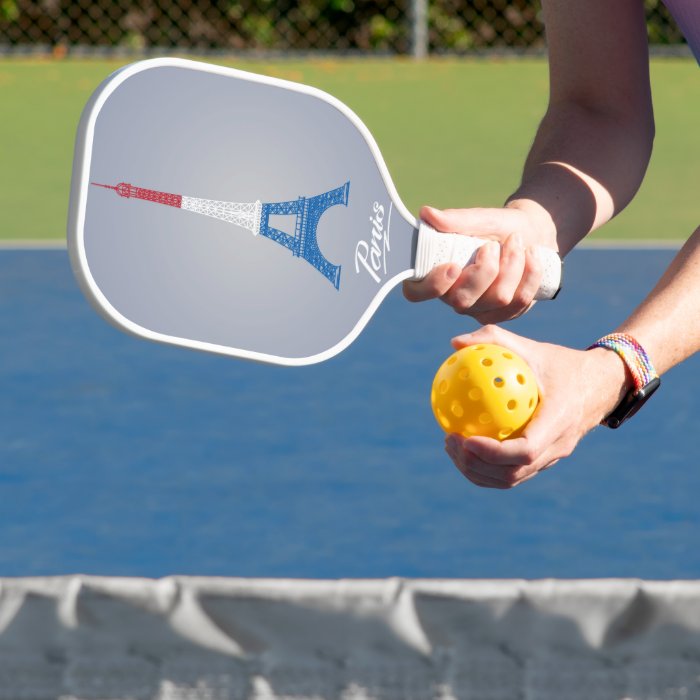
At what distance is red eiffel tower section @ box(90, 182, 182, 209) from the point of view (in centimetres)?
180

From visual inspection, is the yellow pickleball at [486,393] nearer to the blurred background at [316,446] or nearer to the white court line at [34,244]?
the blurred background at [316,446]

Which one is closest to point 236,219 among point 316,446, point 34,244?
point 316,446

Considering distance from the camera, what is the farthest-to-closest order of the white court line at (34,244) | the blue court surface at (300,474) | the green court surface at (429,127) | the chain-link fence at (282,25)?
1. the chain-link fence at (282,25)
2. the green court surface at (429,127)
3. the white court line at (34,244)
4. the blue court surface at (300,474)

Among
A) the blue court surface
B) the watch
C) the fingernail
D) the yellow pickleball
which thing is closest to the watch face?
the watch

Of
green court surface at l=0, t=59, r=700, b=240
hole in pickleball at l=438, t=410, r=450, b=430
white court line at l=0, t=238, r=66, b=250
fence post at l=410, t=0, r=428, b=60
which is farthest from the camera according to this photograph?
fence post at l=410, t=0, r=428, b=60

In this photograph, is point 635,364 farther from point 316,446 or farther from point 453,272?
point 316,446

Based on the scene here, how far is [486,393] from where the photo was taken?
1.78 meters

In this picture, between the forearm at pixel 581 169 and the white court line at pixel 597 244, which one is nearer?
the forearm at pixel 581 169

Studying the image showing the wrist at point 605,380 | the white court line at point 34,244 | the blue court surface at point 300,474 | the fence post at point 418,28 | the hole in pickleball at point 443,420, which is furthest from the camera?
the fence post at point 418,28

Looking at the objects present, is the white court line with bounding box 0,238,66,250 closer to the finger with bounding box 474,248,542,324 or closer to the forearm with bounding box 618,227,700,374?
the finger with bounding box 474,248,542,324

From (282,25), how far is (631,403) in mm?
9684

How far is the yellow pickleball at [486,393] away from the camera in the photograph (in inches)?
69.0

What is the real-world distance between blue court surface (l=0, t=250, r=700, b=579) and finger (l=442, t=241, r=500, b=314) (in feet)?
4.55

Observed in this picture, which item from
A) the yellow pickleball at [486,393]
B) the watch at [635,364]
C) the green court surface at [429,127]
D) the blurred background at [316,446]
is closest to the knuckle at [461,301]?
the yellow pickleball at [486,393]
